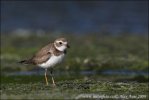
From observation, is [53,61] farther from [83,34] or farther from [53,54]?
[83,34]

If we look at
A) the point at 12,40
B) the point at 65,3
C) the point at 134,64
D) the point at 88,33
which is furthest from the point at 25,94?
the point at 65,3

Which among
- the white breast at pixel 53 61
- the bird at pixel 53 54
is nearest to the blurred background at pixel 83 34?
the bird at pixel 53 54

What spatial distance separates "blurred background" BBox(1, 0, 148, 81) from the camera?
68.7ft

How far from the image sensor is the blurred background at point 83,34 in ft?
68.7

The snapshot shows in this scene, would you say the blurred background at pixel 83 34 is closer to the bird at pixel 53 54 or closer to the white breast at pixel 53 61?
the bird at pixel 53 54

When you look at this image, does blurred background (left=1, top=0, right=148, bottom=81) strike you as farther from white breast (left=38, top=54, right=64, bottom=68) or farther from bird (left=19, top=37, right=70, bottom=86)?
white breast (left=38, top=54, right=64, bottom=68)

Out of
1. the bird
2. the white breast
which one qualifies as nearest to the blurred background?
the bird

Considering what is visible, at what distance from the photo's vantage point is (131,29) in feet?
100

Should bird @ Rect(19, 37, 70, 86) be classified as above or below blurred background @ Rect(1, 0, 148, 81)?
below

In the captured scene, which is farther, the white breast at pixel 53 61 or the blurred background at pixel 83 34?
the blurred background at pixel 83 34

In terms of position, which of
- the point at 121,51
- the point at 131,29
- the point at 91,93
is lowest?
the point at 91,93

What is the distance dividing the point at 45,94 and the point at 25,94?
1.49 ft

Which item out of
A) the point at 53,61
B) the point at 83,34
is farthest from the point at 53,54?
the point at 83,34

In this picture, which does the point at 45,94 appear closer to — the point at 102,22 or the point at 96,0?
the point at 102,22
